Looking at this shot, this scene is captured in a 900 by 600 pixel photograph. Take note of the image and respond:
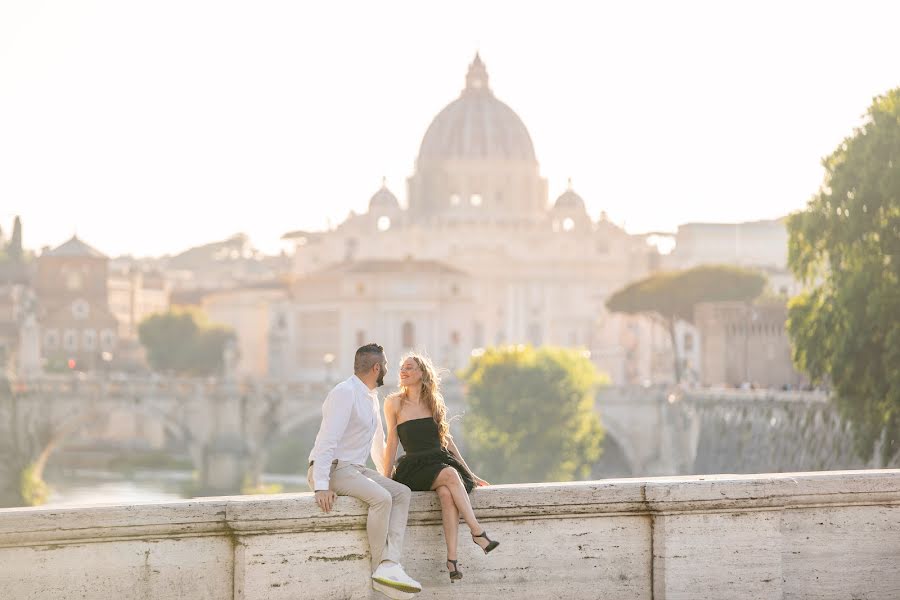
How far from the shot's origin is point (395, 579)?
10016mm

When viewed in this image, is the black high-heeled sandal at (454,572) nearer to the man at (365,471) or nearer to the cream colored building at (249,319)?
the man at (365,471)

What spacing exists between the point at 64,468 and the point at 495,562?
7234cm

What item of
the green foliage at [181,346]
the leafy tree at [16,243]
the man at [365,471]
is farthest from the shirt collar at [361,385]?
the green foliage at [181,346]

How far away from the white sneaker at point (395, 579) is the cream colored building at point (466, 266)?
3315 inches

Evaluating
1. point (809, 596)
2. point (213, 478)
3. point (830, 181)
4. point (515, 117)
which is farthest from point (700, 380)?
point (515, 117)

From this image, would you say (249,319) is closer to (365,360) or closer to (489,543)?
(365,360)

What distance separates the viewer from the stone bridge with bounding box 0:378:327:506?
72.1 m

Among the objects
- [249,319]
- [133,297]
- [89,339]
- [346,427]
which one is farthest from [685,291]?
[346,427]

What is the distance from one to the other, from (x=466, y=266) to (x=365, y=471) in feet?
372

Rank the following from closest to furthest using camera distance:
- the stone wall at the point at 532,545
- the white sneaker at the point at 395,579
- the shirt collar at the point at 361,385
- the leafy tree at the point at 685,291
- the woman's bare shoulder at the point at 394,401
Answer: the stone wall at the point at 532,545, the white sneaker at the point at 395,579, the shirt collar at the point at 361,385, the woman's bare shoulder at the point at 394,401, the leafy tree at the point at 685,291

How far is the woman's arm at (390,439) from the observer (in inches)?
420

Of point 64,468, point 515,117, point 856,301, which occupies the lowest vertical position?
point 64,468

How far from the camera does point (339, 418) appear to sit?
34.3 ft

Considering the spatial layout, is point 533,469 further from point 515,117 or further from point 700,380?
point 515,117
